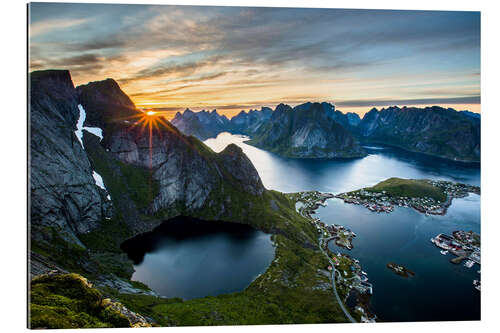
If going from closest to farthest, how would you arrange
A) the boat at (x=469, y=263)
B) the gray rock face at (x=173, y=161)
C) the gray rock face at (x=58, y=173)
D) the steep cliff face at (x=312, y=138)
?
the gray rock face at (x=58, y=173) → the boat at (x=469, y=263) → the gray rock face at (x=173, y=161) → the steep cliff face at (x=312, y=138)

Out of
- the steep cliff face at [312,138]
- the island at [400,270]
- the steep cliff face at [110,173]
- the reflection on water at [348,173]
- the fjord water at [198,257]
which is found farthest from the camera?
the steep cliff face at [312,138]

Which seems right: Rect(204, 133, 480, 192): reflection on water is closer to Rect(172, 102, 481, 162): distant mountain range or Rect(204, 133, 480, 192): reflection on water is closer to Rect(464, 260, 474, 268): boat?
Rect(172, 102, 481, 162): distant mountain range

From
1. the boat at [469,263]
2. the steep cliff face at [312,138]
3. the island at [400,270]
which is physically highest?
the steep cliff face at [312,138]

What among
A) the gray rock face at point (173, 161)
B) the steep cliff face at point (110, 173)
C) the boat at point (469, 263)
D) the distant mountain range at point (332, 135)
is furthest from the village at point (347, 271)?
the distant mountain range at point (332, 135)

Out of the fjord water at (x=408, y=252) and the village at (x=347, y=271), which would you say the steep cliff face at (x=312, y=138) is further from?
the village at (x=347, y=271)

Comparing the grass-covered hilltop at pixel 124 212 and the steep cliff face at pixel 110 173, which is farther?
the steep cliff face at pixel 110 173

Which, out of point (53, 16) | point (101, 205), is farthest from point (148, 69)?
point (101, 205)
